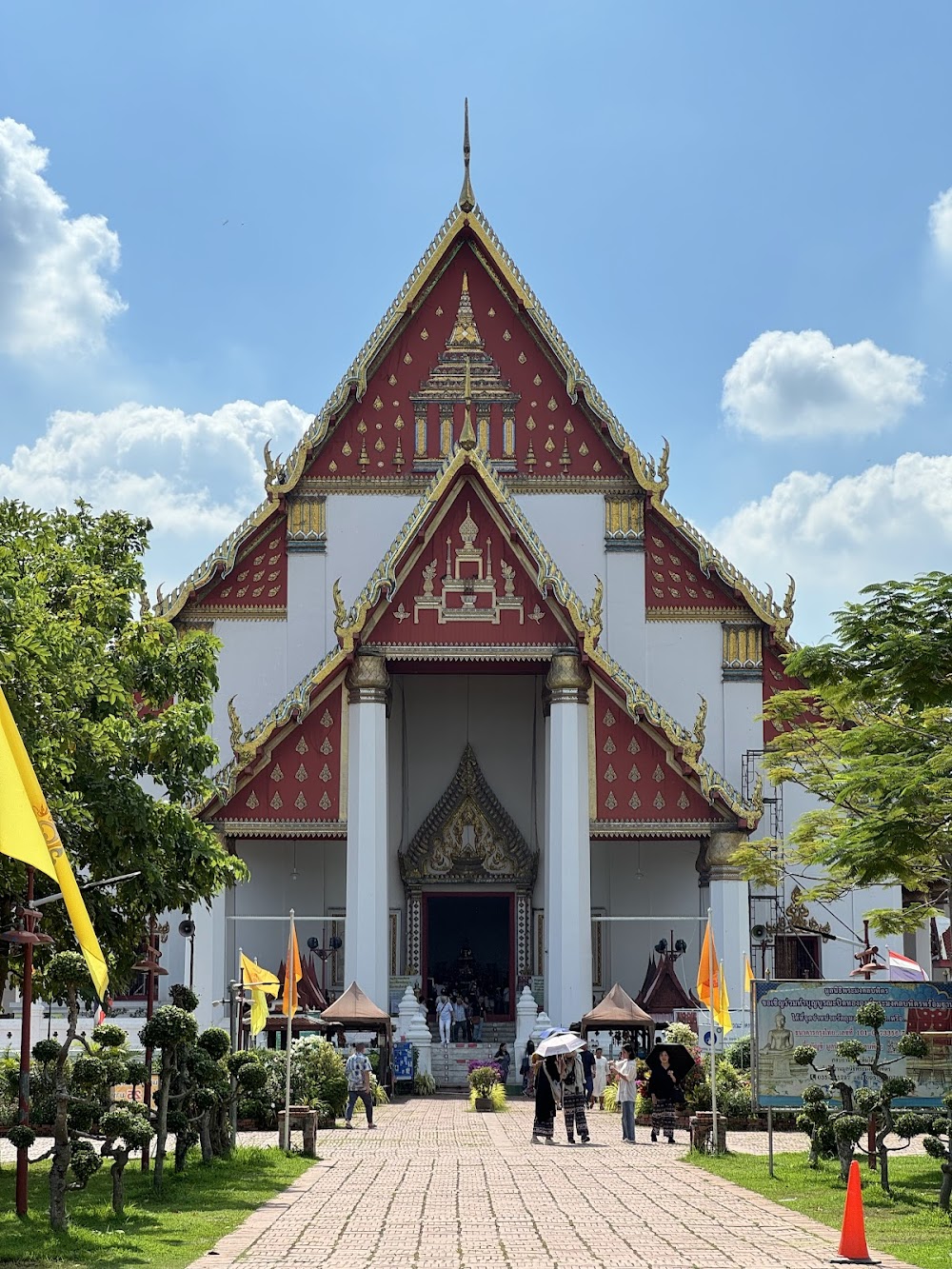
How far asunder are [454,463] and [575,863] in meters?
6.10

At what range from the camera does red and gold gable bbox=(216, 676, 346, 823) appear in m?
25.0

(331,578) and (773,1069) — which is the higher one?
(331,578)

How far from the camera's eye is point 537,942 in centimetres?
2769

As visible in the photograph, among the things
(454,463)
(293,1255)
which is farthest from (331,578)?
(293,1255)

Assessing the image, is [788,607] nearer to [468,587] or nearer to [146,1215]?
[468,587]

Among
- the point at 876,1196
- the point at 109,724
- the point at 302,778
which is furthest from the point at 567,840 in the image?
the point at 876,1196

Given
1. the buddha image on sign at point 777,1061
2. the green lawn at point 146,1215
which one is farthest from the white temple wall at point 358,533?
the buddha image on sign at point 777,1061

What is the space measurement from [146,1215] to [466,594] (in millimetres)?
14575

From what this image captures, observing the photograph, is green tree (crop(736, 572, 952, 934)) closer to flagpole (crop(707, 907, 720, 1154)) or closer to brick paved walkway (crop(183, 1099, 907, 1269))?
flagpole (crop(707, 907, 720, 1154))

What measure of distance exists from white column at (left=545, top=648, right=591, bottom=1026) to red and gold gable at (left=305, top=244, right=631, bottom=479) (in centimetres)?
489

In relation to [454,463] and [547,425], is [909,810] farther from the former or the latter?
[547,425]

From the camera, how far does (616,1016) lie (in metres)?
21.7

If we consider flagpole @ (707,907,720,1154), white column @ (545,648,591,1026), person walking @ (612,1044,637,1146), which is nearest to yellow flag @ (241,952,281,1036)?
person walking @ (612,1044,637,1146)

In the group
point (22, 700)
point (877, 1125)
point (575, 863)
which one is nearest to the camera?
point (22, 700)
